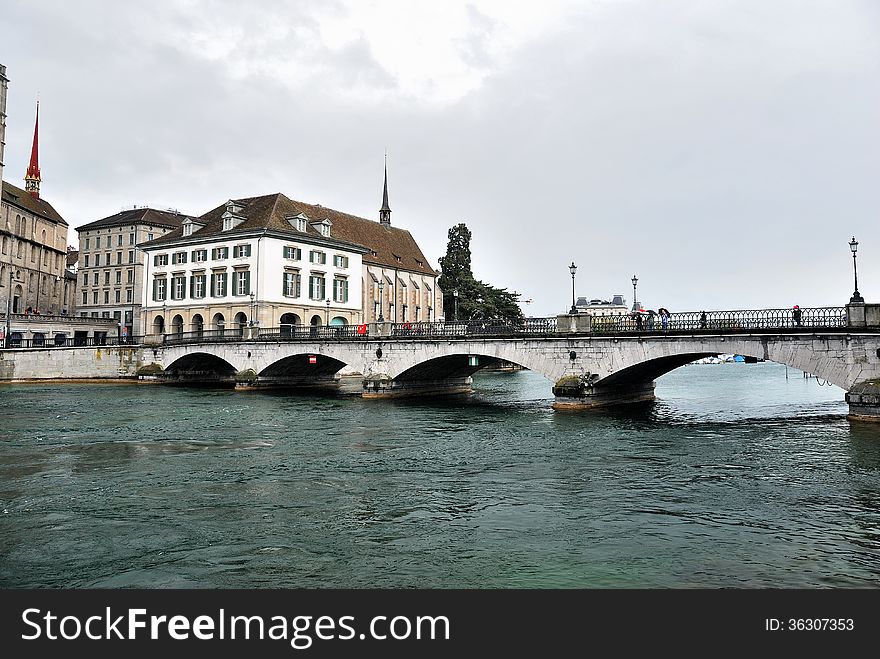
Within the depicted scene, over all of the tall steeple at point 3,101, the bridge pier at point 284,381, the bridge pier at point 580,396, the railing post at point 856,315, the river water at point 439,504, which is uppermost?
the tall steeple at point 3,101

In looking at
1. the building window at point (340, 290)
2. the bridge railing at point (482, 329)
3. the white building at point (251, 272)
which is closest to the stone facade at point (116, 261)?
the white building at point (251, 272)

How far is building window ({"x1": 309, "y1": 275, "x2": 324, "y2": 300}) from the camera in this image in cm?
6725

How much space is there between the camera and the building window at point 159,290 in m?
69.7

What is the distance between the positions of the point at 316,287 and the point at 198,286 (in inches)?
426

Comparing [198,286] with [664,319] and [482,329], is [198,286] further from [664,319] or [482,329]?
[664,319]

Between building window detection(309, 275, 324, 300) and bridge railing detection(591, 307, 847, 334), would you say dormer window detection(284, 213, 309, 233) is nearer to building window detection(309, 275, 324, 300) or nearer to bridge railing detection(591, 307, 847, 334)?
building window detection(309, 275, 324, 300)

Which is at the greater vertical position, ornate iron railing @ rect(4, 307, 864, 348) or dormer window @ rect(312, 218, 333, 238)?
dormer window @ rect(312, 218, 333, 238)

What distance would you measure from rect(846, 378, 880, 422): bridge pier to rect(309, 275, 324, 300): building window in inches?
1903

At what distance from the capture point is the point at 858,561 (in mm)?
10672

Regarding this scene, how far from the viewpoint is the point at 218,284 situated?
65.8 meters

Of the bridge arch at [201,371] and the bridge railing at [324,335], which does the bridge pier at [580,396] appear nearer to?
the bridge railing at [324,335]

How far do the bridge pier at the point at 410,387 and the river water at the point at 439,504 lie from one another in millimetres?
12712

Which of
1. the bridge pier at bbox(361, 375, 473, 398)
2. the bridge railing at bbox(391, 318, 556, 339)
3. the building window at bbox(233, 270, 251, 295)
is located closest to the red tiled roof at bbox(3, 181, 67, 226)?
the building window at bbox(233, 270, 251, 295)
